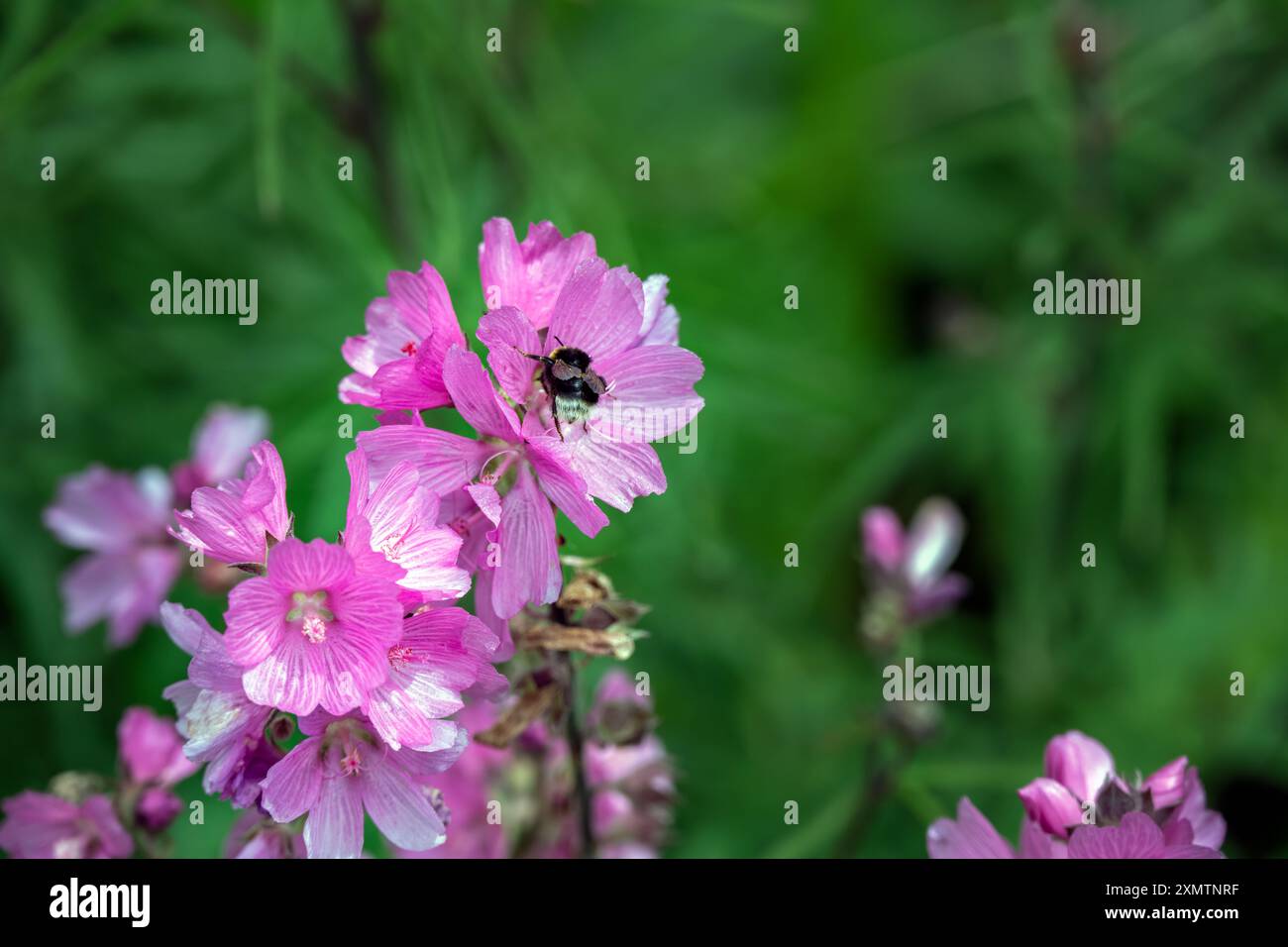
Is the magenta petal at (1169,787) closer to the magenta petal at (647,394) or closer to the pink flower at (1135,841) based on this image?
the pink flower at (1135,841)

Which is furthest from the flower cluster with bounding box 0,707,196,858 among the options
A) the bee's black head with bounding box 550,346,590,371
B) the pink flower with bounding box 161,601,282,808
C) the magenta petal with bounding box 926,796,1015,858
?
the magenta petal with bounding box 926,796,1015,858

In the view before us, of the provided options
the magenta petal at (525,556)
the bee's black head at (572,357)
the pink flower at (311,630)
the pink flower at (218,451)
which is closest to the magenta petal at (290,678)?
the pink flower at (311,630)

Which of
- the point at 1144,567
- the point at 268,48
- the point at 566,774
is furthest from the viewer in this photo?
the point at 1144,567

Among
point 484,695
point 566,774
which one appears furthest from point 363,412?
point 484,695

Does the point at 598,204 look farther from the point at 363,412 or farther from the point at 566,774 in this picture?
the point at 566,774

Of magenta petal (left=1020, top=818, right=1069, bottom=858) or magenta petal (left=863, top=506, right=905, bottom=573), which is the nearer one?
magenta petal (left=1020, top=818, right=1069, bottom=858)

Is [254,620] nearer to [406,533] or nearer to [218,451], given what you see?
[406,533]

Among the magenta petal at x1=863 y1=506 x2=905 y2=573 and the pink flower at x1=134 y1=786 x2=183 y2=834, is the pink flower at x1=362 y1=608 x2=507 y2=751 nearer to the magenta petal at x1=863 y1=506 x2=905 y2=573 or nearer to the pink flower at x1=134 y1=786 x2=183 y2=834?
the pink flower at x1=134 y1=786 x2=183 y2=834
